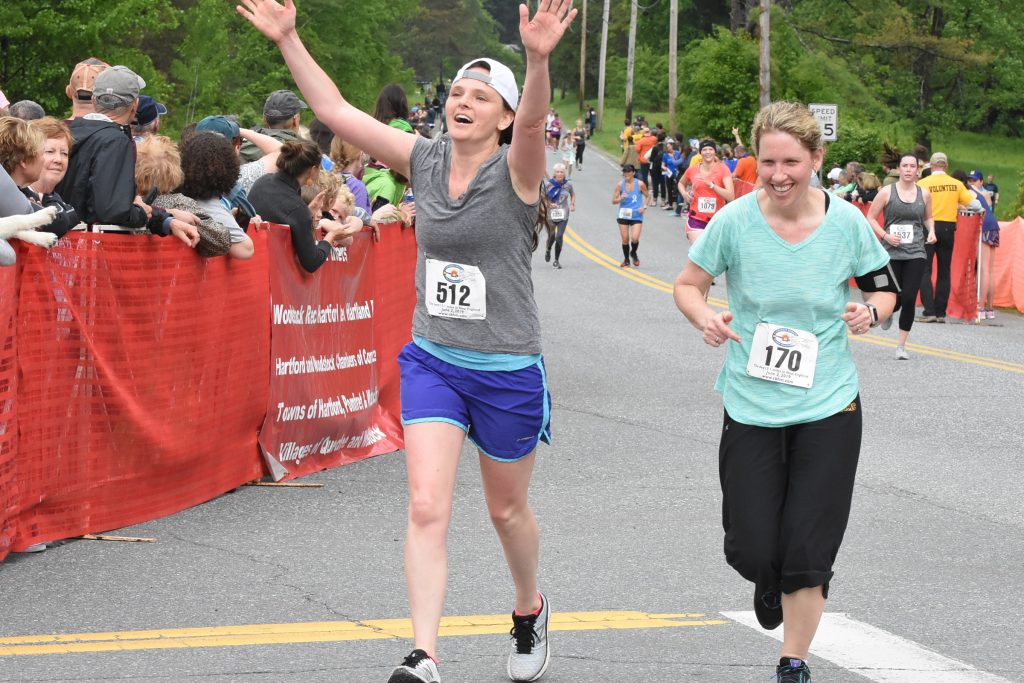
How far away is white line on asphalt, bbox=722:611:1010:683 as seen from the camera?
5.45 meters

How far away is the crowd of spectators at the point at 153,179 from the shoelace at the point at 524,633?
2605 millimetres

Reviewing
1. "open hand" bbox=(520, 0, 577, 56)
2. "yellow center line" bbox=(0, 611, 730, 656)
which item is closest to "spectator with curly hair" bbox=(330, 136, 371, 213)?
"yellow center line" bbox=(0, 611, 730, 656)

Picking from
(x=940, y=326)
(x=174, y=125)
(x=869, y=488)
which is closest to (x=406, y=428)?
(x=869, y=488)

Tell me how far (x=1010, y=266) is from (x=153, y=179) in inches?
645

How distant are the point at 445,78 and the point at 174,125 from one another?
414 ft

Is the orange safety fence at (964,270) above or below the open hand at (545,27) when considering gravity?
below

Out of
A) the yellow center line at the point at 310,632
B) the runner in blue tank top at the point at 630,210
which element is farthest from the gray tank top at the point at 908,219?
the runner in blue tank top at the point at 630,210

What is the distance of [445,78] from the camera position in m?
157

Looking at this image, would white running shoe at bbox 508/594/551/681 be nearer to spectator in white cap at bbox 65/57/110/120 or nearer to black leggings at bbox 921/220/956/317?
spectator in white cap at bbox 65/57/110/120

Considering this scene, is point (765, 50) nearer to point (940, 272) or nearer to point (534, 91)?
point (940, 272)

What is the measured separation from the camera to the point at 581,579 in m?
6.92

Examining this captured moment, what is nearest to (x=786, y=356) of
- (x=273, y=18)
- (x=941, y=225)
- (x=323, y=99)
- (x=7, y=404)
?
(x=323, y=99)

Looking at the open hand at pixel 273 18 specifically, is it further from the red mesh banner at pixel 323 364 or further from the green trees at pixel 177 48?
the green trees at pixel 177 48

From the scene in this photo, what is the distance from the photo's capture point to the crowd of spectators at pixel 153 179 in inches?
287
